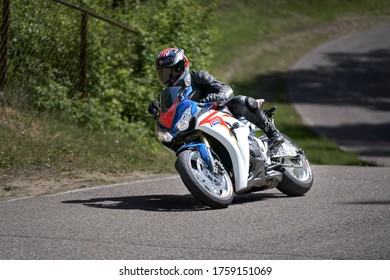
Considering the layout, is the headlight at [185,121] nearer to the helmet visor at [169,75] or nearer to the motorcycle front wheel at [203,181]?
the motorcycle front wheel at [203,181]

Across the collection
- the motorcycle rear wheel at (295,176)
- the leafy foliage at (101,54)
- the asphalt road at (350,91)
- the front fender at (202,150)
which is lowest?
the asphalt road at (350,91)

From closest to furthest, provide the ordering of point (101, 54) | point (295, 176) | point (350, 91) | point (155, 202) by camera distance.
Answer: point (155, 202)
point (295, 176)
point (101, 54)
point (350, 91)

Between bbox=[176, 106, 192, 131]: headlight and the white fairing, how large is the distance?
0.34 feet

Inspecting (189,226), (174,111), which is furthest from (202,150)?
(189,226)

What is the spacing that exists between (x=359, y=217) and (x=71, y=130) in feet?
22.0

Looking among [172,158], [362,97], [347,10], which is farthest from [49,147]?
[347,10]

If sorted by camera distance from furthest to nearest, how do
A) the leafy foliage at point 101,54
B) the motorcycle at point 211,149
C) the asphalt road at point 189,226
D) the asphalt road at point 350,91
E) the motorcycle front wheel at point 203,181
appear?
the asphalt road at point 350,91 → the leafy foliage at point 101,54 → the motorcycle at point 211,149 → the motorcycle front wheel at point 203,181 → the asphalt road at point 189,226

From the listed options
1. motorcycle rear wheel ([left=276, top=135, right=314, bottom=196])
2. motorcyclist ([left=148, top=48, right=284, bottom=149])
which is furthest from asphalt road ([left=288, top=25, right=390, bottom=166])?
motorcyclist ([left=148, top=48, right=284, bottom=149])

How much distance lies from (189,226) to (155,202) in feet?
5.61

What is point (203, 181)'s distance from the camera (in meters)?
9.13

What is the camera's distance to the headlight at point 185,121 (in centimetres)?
940

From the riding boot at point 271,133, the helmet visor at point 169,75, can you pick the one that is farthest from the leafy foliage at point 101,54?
the riding boot at point 271,133

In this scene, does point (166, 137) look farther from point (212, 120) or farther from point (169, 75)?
point (169, 75)

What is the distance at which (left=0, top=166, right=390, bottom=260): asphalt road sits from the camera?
713 centimetres
